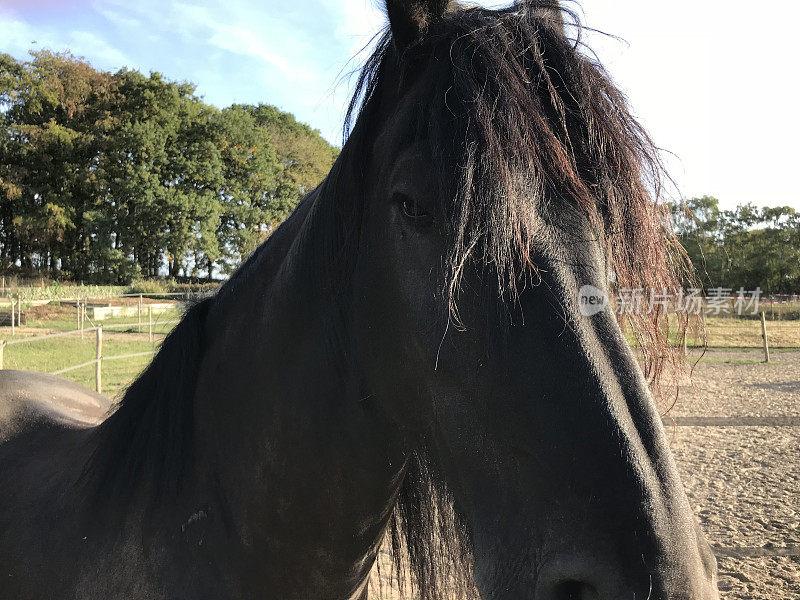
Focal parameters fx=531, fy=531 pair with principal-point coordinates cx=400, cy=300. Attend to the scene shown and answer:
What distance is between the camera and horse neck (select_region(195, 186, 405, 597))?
1276mm

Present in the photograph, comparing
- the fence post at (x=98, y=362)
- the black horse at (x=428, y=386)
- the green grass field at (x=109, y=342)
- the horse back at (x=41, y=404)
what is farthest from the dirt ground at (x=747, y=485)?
the fence post at (x=98, y=362)

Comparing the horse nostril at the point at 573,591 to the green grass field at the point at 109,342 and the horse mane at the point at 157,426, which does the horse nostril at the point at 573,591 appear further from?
the green grass field at the point at 109,342

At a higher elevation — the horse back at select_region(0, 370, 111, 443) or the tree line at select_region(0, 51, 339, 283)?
the tree line at select_region(0, 51, 339, 283)

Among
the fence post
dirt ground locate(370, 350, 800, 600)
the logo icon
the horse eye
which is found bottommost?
dirt ground locate(370, 350, 800, 600)

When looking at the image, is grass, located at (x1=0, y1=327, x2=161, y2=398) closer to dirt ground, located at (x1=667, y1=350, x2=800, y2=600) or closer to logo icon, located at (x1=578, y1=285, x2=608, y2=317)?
dirt ground, located at (x1=667, y1=350, x2=800, y2=600)

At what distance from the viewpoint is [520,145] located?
1.01 m

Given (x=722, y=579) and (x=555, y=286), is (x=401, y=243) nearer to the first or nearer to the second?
(x=555, y=286)

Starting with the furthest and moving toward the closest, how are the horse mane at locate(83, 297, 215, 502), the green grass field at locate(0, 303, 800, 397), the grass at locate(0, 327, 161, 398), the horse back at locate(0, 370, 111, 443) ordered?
1. the green grass field at locate(0, 303, 800, 397)
2. the grass at locate(0, 327, 161, 398)
3. the horse back at locate(0, 370, 111, 443)
4. the horse mane at locate(83, 297, 215, 502)

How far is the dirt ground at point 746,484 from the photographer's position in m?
3.95

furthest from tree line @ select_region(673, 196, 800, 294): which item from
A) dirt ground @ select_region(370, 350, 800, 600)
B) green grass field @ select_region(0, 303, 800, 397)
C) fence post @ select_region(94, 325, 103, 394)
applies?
fence post @ select_region(94, 325, 103, 394)

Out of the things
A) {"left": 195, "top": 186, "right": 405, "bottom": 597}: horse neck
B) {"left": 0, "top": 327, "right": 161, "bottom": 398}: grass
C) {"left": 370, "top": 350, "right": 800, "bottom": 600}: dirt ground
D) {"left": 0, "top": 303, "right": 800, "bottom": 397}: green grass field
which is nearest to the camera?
{"left": 195, "top": 186, "right": 405, "bottom": 597}: horse neck

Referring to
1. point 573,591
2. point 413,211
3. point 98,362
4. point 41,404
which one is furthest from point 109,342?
point 573,591

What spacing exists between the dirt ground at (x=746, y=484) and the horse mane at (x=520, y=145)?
44 cm

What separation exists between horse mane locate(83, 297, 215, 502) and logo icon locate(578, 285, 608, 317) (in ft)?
3.79
